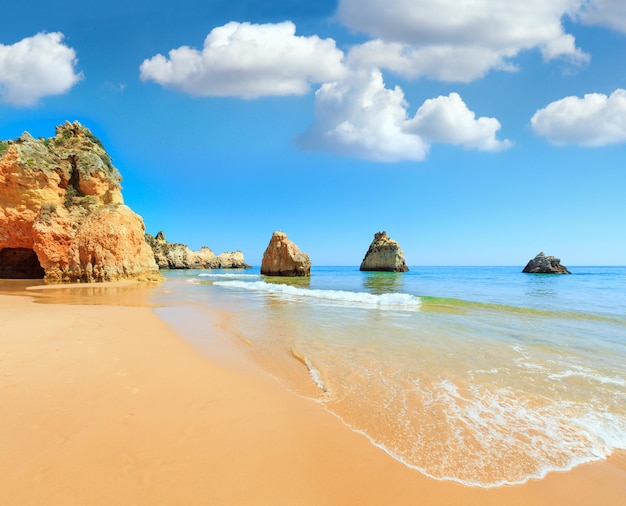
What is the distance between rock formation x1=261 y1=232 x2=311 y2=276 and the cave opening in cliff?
26.4 m

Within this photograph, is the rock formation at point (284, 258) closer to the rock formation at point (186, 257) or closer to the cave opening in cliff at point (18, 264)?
the cave opening in cliff at point (18, 264)

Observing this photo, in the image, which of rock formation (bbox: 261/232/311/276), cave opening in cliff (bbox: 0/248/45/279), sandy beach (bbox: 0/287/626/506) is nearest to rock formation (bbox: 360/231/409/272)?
rock formation (bbox: 261/232/311/276)

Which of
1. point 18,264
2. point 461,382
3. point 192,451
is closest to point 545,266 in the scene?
point 461,382

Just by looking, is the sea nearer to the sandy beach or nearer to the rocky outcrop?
the sandy beach

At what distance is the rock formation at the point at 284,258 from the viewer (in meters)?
45.6

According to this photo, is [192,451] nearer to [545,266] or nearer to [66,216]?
[66,216]

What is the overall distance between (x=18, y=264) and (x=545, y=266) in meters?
69.7

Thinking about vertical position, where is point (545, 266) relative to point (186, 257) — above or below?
below

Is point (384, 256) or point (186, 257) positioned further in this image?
point (186, 257)

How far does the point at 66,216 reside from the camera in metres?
23.9

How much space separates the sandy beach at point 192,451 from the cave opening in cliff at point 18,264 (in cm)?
2989

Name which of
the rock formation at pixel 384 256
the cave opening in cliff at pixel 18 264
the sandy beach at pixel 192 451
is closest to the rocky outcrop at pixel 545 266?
the rock formation at pixel 384 256

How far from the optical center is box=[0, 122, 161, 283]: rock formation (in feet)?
74.5

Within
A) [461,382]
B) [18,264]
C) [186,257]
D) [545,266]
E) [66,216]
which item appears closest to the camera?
[461,382]
